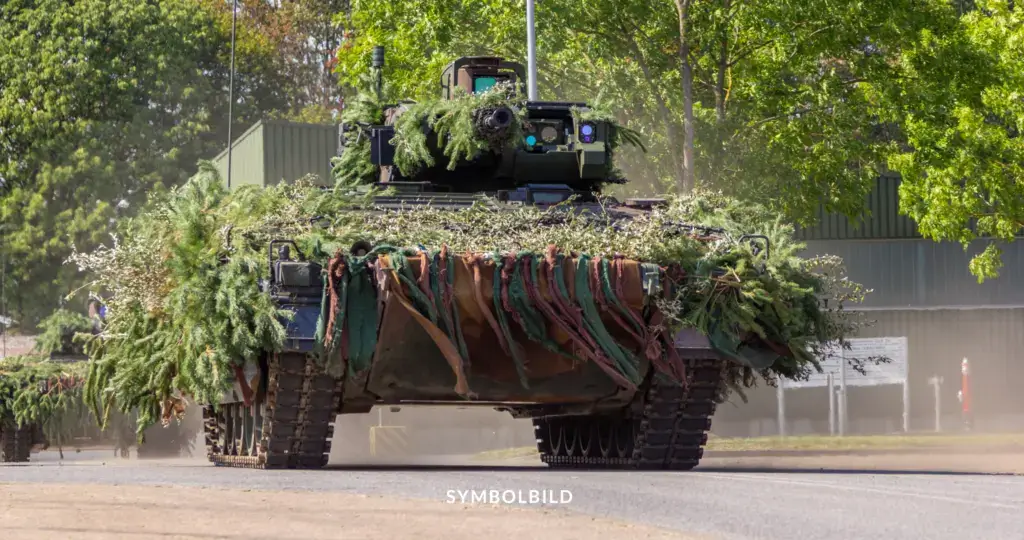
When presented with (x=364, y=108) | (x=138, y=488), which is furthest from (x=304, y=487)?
(x=364, y=108)

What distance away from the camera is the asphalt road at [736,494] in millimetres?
7770

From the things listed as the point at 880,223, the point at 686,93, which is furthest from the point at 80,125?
the point at 686,93

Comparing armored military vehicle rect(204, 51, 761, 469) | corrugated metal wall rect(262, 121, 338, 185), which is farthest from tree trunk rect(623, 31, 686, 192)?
corrugated metal wall rect(262, 121, 338, 185)

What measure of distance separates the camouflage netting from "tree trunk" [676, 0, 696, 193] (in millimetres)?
9676

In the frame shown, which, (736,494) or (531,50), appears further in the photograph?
(531,50)

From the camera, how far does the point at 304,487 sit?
32.3 ft

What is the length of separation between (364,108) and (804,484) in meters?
7.01

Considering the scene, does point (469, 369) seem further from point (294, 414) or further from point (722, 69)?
point (722, 69)

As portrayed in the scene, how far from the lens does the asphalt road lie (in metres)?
7.77

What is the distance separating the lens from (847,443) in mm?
21984

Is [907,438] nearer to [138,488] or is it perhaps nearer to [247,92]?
[138,488]

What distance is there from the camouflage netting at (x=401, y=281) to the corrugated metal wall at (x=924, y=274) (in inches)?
818

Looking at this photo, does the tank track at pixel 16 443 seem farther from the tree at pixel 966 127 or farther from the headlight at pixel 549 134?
the tree at pixel 966 127

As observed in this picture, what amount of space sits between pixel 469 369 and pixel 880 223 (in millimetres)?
23171
